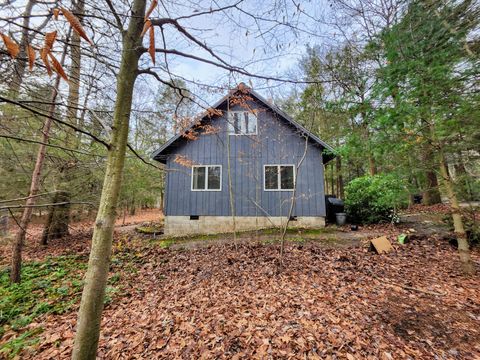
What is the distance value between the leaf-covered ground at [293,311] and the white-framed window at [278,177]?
415cm

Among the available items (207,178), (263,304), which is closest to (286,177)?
(207,178)

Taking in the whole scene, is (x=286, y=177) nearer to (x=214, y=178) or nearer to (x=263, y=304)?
(x=214, y=178)

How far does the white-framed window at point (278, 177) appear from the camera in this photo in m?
9.60

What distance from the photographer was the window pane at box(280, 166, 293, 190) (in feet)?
31.4

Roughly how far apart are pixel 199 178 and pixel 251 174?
2508mm

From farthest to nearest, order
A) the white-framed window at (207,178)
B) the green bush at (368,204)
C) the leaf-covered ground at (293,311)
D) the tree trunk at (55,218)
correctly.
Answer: the white-framed window at (207,178), the green bush at (368,204), the tree trunk at (55,218), the leaf-covered ground at (293,311)

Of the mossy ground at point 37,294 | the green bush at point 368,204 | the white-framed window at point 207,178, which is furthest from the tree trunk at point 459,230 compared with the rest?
the white-framed window at point 207,178

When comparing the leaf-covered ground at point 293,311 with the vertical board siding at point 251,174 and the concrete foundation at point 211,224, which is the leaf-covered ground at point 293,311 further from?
the vertical board siding at point 251,174

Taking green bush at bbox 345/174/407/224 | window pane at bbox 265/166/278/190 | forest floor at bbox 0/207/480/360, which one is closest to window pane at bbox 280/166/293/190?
window pane at bbox 265/166/278/190

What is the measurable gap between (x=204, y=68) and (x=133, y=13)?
801 millimetres

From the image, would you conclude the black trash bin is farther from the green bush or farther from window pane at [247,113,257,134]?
window pane at [247,113,257,134]

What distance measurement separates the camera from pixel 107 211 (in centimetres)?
163

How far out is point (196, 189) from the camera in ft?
32.7

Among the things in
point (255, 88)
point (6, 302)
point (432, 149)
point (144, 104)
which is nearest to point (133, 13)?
point (255, 88)
